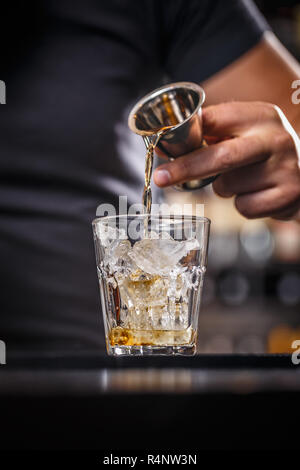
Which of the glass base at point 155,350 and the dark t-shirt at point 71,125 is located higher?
the dark t-shirt at point 71,125

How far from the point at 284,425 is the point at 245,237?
3142 millimetres

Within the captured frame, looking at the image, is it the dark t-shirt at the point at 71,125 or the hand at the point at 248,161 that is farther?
the dark t-shirt at the point at 71,125

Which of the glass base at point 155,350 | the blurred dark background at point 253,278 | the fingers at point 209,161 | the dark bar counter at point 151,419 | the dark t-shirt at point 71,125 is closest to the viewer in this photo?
the dark bar counter at point 151,419

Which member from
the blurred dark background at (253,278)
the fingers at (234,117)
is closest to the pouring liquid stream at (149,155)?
the fingers at (234,117)

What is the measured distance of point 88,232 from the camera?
3.31ft

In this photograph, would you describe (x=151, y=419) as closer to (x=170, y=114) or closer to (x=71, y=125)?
(x=170, y=114)

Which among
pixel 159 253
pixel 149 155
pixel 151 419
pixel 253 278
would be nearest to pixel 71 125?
pixel 149 155

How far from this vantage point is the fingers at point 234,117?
2.42ft

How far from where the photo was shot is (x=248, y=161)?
76cm

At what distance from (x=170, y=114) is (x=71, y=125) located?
401 mm

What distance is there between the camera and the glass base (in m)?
0.60

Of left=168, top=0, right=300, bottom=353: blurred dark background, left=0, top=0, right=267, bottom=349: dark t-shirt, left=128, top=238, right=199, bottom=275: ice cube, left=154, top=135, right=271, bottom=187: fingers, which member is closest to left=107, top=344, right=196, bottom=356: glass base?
left=128, top=238, right=199, bottom=275: ice cube

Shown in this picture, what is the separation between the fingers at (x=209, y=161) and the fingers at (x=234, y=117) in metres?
0.03

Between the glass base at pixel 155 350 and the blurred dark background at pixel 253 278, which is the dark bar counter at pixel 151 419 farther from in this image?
the blurred dark background at pixel 253 278
